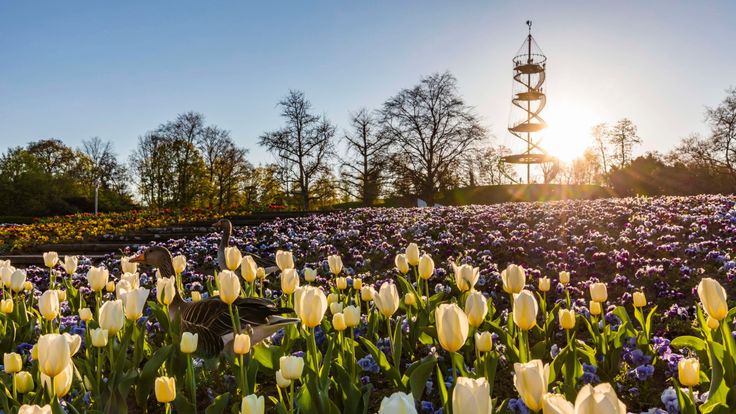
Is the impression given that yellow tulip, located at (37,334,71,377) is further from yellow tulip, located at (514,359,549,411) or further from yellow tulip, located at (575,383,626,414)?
yellow tulip, located at (575,383,626,414)

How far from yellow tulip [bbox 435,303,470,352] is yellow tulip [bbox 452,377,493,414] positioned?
27.7 inches

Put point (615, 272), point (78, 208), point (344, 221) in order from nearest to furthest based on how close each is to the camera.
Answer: point (615, 272)
point (344, 221)
point (78, 208)

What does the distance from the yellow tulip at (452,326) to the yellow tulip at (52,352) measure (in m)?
1.43

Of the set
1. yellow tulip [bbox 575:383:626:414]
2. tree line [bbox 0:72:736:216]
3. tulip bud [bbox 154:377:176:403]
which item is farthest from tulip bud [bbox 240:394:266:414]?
tree line [bbox 0:72:736:216]

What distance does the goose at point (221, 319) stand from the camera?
345 centimetres

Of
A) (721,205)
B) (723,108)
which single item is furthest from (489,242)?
(723,108)

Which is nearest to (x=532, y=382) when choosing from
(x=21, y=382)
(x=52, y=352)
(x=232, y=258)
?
(x=52, y=352)

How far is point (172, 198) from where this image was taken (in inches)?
1799

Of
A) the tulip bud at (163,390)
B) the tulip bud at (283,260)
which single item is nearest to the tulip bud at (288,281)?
the tulip bud at (283,260)

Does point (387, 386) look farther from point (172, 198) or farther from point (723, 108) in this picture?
point (172, 198)

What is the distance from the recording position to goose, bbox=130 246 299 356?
3.45m

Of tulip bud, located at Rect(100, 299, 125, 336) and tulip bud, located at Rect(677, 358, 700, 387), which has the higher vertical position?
tulip bud, located at Rect(100, 299, 125, 336)

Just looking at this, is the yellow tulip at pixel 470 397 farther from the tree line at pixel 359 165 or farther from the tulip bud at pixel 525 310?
the tree line at pixel 359 165

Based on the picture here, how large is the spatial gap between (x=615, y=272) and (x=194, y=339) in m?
5.88
